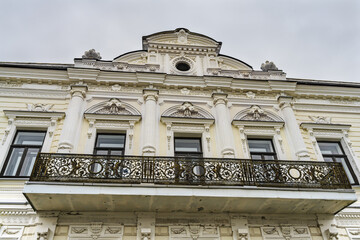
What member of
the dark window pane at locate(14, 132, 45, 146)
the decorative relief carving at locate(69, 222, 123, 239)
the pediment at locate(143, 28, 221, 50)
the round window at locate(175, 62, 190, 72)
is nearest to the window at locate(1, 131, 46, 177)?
the dark window pane at locate(14, 132, 45, 146)

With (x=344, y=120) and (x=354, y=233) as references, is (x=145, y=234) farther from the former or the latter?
(x=344, y=120)

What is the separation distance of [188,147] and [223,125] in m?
1.43

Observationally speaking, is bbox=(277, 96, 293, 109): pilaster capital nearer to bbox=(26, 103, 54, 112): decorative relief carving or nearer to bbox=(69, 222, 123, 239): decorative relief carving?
bbox=(69, 222, 123, 239): decorative relief carving

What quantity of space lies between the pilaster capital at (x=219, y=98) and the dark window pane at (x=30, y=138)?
6.11 metres

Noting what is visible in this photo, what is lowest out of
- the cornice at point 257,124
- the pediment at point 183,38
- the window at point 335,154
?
the window at point 335,154

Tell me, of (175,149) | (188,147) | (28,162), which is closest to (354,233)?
(188,147)

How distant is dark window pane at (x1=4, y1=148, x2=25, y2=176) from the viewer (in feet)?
25.6

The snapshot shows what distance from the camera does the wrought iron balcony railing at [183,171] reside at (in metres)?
6.70

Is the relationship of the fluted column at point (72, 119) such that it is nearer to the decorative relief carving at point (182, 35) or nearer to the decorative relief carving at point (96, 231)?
the decorative relief carving at point (96, 231)

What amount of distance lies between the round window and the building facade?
5cm

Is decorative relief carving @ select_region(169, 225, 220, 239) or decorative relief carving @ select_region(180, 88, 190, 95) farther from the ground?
decorative relief carving @ select_region(180, 88, 190, 95)

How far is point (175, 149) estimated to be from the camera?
883 centimetres

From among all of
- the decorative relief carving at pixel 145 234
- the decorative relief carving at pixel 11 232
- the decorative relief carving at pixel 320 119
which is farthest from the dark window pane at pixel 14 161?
the decorative relief carving at pixel 320 119

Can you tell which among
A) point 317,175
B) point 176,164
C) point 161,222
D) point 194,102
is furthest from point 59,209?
point 317,175
